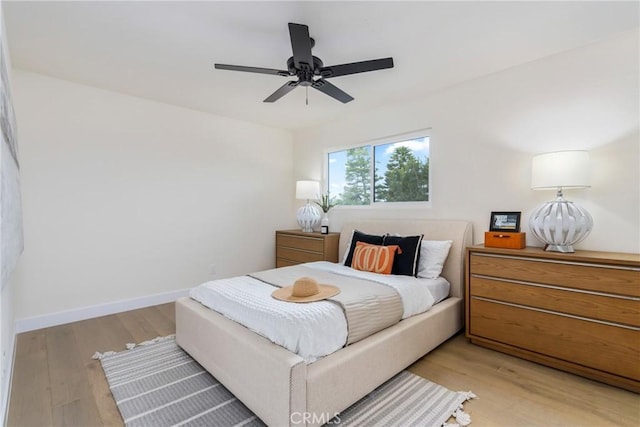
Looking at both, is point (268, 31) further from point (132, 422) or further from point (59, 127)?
point (132, 422)

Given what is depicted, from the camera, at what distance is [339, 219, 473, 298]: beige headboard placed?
2914 mm

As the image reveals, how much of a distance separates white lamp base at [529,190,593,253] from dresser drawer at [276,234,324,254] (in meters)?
2.38

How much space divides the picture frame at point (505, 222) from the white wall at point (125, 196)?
3.16 metres

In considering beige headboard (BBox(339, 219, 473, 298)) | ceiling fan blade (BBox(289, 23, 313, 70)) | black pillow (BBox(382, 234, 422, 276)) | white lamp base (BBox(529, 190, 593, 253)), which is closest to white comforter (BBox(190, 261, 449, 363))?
black pillow (BBox(382, 234, 422, 276))

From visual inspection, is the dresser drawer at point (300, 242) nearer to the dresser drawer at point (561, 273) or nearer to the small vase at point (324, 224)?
the small vase at point (324, 224)

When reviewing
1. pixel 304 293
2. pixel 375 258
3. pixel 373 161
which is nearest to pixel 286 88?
pixel 304 293

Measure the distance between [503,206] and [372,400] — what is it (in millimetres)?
2115

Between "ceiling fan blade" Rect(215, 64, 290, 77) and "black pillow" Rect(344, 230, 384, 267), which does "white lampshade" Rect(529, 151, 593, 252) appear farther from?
"ceiling fan blade" Rect(215, 64, 290, 77)

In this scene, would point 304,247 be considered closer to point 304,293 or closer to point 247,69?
point 304,293

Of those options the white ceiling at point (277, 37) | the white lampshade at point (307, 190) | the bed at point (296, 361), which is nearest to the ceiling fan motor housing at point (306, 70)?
the white ceiling at point (277, 37)

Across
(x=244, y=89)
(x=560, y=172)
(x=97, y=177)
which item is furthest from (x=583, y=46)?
(x=97, y=177)

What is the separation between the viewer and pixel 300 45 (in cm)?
191

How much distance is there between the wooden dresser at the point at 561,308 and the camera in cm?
194

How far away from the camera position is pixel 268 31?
2.20 metres
